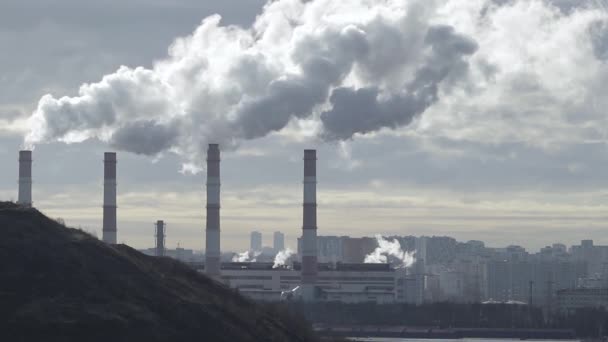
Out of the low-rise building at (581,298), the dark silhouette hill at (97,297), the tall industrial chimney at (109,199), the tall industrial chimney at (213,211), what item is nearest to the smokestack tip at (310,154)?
the tall industrial chimney at (213,211)

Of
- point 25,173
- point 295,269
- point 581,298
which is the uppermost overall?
point 25,173

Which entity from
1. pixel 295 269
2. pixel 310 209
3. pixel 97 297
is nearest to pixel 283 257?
pixel 295 269

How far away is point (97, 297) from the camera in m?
38.1

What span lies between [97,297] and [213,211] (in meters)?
74.1

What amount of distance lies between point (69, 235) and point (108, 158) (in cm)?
6575

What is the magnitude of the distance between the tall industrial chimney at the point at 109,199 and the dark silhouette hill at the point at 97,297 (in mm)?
62348

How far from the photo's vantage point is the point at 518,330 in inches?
5118

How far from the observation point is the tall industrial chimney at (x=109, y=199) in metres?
108

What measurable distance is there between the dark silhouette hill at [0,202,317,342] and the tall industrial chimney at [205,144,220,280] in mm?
61927

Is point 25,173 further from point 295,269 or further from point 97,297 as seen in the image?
point 97,297

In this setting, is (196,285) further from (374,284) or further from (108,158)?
(374,284)

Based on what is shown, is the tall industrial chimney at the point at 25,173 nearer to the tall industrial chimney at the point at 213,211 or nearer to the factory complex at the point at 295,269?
the factory complex at the point at 295,269

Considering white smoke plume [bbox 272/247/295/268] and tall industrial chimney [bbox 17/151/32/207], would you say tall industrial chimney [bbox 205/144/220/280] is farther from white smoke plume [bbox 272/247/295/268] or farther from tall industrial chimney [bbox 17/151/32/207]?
white smoke plume [bbox 272/247/295/268]

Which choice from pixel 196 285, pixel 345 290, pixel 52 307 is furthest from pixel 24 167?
pixel 52 307
